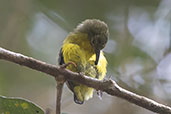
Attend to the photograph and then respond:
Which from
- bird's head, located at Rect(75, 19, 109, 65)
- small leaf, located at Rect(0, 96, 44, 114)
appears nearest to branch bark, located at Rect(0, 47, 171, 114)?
small leaf, located at Rect(0, 96, 44, 114)

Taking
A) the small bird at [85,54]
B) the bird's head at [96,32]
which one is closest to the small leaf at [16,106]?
the small bird at [85,54]

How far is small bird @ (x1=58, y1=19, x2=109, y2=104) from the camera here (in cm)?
293

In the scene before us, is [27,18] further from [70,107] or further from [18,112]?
[18,112]

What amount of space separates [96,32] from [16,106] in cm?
149

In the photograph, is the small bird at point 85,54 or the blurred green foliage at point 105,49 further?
the blurred green foliage at point 105,49

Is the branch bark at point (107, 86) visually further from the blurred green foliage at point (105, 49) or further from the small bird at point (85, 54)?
the blurred green foliage at point (105, 49)

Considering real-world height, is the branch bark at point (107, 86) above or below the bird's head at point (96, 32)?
below

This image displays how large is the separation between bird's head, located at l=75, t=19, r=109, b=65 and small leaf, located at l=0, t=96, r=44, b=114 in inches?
48.0

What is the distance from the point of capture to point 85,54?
122 inches

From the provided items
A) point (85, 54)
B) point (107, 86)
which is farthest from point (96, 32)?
point (107, 86)

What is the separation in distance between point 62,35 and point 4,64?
1.05m

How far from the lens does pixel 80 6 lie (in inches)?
206

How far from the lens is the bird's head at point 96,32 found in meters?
3.34

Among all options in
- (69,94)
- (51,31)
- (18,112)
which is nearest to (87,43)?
(18,112)
